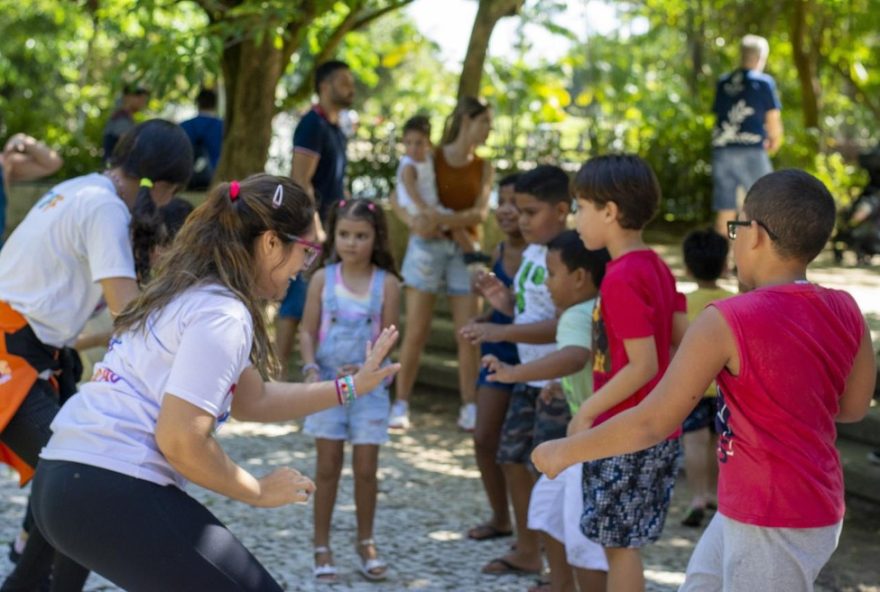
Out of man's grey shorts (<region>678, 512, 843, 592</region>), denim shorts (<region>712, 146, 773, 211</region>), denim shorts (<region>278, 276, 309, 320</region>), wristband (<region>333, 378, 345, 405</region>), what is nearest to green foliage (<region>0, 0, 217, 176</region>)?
denim shorts (<region>278, 276, 309, 320</region>)

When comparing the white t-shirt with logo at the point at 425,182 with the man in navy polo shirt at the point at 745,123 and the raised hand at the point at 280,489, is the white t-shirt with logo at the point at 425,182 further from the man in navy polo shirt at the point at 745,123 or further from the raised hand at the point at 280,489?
the raised hand at the point at 280,489

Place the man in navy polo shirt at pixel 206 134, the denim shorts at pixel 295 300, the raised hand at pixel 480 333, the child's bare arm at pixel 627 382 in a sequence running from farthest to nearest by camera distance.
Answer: the man in navy polo shirt at pixel 206 134 → the denim shorts at pixel 295 300 → the raised hand at pixel 480 333 → the child's bare arm at pixel 627 382

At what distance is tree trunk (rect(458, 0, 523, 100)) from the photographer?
970 cm

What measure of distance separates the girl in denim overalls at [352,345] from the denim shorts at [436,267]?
110 inches

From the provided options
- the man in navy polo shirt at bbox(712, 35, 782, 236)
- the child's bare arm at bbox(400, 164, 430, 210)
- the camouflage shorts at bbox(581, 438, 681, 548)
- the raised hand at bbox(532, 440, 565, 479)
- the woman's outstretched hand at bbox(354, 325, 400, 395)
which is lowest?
the camouflage shorts at bbox(581, 438, 681, 548)

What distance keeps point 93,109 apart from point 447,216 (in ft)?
39.5

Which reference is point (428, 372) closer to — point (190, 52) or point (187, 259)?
point (190, 52)

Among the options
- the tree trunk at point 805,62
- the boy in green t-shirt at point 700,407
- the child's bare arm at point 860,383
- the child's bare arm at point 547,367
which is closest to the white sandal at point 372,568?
the child's bare arm at point 547,367

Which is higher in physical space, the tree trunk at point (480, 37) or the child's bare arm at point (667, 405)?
the tree trunk at point (480, 37)

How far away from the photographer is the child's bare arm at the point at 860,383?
326 centimetres

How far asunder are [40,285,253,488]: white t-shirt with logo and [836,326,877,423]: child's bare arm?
1513 millimetres

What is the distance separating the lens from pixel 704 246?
6551mm

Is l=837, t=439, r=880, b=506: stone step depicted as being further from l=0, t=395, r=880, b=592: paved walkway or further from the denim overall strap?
the denim overall strap

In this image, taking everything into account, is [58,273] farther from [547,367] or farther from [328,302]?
[547,367]
